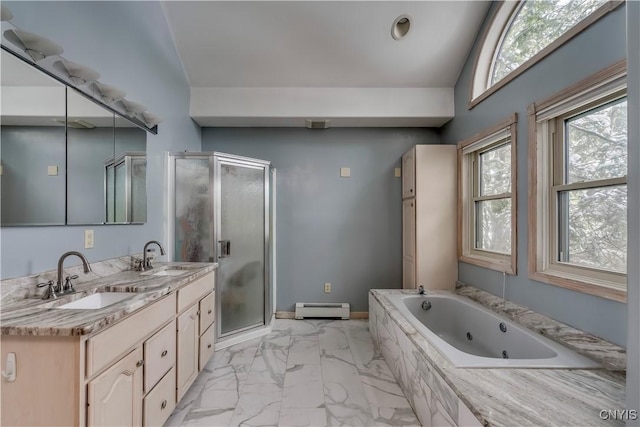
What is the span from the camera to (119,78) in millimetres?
1887

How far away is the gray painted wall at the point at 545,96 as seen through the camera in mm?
1363

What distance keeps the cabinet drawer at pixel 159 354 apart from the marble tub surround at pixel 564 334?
7.52 feet

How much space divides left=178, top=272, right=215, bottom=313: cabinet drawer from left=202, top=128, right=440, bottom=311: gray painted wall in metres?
1.33

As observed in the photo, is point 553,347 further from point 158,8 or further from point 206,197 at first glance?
point 158,8

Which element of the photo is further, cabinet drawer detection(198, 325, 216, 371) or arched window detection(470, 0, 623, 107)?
cabinet drawer detection(198, 325, 216, 371)

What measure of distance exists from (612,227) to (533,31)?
62.5 inches

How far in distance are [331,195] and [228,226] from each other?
1.34 meters

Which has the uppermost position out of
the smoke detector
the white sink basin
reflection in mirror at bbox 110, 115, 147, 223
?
the smoke detector

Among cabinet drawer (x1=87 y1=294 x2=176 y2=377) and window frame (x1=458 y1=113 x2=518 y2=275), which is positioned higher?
window frame (x1=458 y1=113 x2=518 y2=275)

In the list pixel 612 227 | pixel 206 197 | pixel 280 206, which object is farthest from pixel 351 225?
pixel 612 227

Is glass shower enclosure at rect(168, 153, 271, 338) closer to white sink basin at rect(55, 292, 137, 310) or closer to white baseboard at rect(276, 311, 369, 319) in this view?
white baseboard at rect(276, 311, 369, 319)

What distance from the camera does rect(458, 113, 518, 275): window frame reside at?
205 cm

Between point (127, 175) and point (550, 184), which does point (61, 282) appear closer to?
point (127, 175)

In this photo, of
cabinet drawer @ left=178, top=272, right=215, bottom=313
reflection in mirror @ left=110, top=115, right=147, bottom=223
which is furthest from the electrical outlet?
cabinet drawer @ left=178, top=272, right=215, bottom=313
